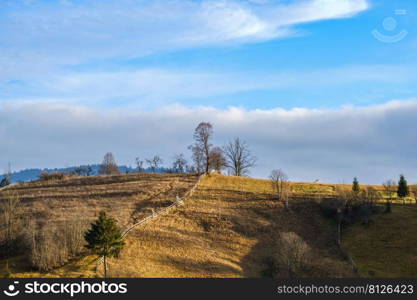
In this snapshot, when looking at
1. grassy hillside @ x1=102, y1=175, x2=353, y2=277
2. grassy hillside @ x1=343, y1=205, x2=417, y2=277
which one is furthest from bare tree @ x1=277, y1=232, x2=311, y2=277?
grassy hillside @ x1=343, y1=205, x2=417, y2=277

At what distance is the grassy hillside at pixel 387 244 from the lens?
65562mm

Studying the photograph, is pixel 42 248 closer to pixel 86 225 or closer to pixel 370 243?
pixel 86 225

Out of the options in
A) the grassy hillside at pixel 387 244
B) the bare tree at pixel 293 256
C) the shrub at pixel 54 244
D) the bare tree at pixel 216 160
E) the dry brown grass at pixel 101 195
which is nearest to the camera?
the shrub at pixel 54 244

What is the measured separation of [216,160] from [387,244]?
45634 millimetres

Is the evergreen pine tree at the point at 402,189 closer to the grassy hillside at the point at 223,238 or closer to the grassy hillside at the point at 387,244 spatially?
the grassy hillside at the point at 387,244

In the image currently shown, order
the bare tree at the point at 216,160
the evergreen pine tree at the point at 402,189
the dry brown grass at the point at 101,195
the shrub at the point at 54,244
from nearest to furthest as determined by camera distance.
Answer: the shrub at the point at 54,244, the dry brown grass at the point at 101,195, the evergreen pine tree at the point at 402,189, the bare tree at the point at 216,160

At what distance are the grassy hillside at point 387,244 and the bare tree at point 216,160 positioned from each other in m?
37.2

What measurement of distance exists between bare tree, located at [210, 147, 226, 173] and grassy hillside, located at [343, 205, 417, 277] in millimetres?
37223

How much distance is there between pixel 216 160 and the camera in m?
110

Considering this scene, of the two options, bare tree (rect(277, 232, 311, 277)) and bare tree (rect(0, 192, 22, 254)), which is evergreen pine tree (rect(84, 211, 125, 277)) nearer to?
bare tree (rect(0, 192, 22, 254))

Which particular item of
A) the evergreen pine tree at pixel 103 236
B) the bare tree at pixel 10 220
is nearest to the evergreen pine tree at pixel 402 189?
the evergreen pine tree at pixel 103 236

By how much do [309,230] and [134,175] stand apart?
43.3 m

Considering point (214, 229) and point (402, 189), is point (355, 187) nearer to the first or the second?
point (402, 189)

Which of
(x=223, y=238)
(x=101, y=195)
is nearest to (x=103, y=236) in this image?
(x=223, y=238)
